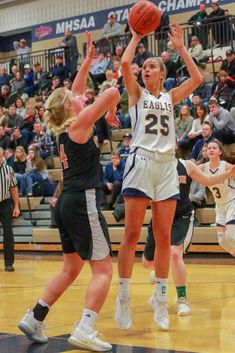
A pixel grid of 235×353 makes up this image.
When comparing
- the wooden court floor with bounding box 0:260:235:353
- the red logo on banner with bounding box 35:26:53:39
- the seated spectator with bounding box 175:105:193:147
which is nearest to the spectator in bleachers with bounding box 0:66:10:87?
the red logo on banner with bounding box 35:26:53:39

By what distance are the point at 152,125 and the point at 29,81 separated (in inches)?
595

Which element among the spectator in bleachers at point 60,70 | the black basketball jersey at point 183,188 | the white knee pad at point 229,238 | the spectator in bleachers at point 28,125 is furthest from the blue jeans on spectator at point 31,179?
the black basketball jersey at point 183,188

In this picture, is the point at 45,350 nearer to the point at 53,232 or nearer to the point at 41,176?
the point at 53,232

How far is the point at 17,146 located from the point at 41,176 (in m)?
1.54

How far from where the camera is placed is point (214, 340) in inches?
190

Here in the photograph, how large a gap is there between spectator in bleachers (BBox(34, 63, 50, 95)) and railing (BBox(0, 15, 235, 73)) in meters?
0.27

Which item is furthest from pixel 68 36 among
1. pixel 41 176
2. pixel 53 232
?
pixel 53 232

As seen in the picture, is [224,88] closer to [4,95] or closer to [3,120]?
[3,120]

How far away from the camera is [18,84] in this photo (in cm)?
1989

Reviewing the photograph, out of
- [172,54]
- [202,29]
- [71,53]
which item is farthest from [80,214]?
[71,53]

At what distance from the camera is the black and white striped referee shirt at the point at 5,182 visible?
10305mm

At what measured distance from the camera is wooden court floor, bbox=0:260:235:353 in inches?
182

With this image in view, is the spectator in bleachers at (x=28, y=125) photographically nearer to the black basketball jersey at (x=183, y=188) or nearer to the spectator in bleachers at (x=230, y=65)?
the spectator in bleachers at (x=230, y=65)

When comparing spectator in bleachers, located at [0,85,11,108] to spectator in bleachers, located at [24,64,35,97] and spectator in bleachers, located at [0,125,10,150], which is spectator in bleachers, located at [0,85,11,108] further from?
spectator in bleachers, located at [0,125,10,150]
